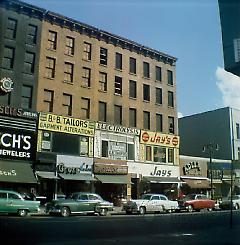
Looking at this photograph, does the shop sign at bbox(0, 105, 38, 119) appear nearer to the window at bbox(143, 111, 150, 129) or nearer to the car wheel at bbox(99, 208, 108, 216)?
the window at bbox(143, 111, 150, 129)

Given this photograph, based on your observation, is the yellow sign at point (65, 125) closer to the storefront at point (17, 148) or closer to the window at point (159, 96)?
the storefront at point (17, 148)

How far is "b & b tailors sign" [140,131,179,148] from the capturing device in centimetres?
2403

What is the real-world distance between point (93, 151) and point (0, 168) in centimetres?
811

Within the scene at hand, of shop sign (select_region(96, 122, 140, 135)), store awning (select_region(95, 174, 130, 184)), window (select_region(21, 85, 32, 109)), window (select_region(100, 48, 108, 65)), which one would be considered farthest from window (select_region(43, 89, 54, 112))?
store awning (select_region(95, 174, 130, 184))

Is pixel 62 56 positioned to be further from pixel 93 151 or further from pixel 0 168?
pixel 0 168

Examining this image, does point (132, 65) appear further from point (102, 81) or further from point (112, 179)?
point (102, 81)

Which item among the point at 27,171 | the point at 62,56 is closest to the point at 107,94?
the point at 62,56

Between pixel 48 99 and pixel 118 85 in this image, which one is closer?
pixel 118 85

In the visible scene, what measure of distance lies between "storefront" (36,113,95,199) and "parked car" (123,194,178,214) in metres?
3.65

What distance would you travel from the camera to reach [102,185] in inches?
985

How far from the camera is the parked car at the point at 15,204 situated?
20750 millimetres

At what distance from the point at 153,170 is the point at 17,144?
10797 mm

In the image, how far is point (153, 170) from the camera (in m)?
21.0

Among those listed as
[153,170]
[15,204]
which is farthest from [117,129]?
[15,204]
